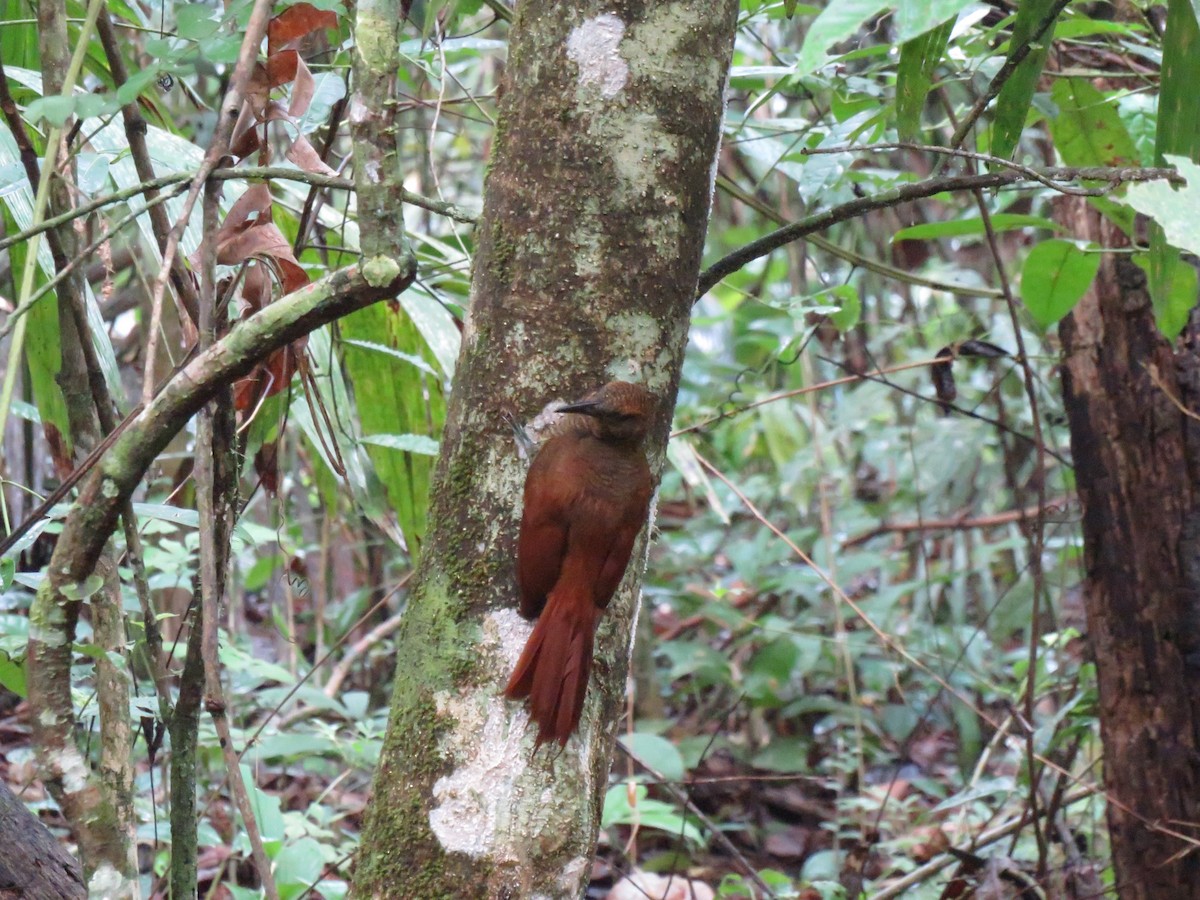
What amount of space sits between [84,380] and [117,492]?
48cm

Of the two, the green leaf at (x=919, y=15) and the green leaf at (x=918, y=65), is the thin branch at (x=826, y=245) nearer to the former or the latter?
the green leaf at (x=918, y=65)

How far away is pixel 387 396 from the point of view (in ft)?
8.68

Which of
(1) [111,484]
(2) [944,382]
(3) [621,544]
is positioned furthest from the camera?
(2) [944,382]

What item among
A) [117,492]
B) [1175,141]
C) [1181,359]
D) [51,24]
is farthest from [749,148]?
[117,492]

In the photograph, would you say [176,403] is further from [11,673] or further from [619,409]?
[11,673]

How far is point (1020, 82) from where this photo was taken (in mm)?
1918

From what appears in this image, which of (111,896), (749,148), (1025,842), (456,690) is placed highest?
(749,148)

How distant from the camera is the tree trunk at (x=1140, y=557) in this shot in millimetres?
2719

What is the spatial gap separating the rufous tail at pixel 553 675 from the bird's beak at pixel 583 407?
0.23m

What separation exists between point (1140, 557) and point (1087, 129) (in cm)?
105

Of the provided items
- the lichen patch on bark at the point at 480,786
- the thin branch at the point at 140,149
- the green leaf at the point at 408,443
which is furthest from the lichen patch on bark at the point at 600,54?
the green leaf at the point at 408,443

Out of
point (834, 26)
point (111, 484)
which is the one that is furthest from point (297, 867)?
point (834, 26)

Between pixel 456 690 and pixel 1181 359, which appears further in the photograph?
pixel 1181 359

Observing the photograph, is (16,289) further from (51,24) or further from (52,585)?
(52,585)
